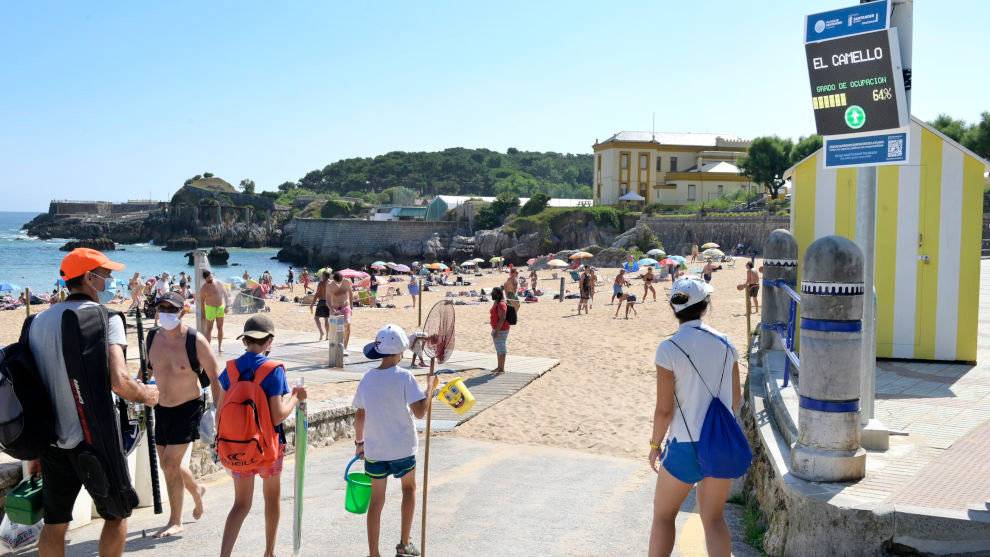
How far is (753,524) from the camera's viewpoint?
16.4 ft

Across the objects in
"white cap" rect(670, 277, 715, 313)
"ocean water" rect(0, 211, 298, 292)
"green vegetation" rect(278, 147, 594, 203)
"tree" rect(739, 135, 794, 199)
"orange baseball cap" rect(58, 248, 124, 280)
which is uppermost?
"green vegetation" rect(278, 147, 594, 203)

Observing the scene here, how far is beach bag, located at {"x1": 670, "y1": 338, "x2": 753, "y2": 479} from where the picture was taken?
137 inches

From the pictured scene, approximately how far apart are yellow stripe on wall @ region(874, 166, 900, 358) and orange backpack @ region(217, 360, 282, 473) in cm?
660

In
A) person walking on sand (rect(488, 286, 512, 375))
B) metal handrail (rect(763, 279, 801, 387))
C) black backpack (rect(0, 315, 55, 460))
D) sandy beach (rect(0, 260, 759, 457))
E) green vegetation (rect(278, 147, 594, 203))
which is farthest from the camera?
green vegetation (rect(278, 147, 594, 203))

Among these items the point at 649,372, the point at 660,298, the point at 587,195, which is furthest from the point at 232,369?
the point at 587,195

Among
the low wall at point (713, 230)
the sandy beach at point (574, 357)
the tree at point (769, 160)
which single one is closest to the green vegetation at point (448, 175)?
the tree at point (769, 160)

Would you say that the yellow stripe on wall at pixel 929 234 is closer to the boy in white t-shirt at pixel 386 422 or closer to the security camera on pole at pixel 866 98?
the security camera on pole at pixel 866 98

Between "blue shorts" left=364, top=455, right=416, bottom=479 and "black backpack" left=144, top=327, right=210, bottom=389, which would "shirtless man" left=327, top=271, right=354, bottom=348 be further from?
"blue shorts" left=364, top=455, right=416, bottom=479

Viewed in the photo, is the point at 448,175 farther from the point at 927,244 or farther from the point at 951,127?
the point at 927,244

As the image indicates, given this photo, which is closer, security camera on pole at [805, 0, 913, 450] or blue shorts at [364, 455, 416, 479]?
blue shorts at [364, 455, 416, 479]

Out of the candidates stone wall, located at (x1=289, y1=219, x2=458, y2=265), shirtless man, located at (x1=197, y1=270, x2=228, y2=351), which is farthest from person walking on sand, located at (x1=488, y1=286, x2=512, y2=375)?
stone wall, located at (x1=289, y1=219, x2=458, y2=265)

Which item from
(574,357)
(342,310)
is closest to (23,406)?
(342,310)

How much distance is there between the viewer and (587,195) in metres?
124

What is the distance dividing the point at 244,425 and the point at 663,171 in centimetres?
6702
